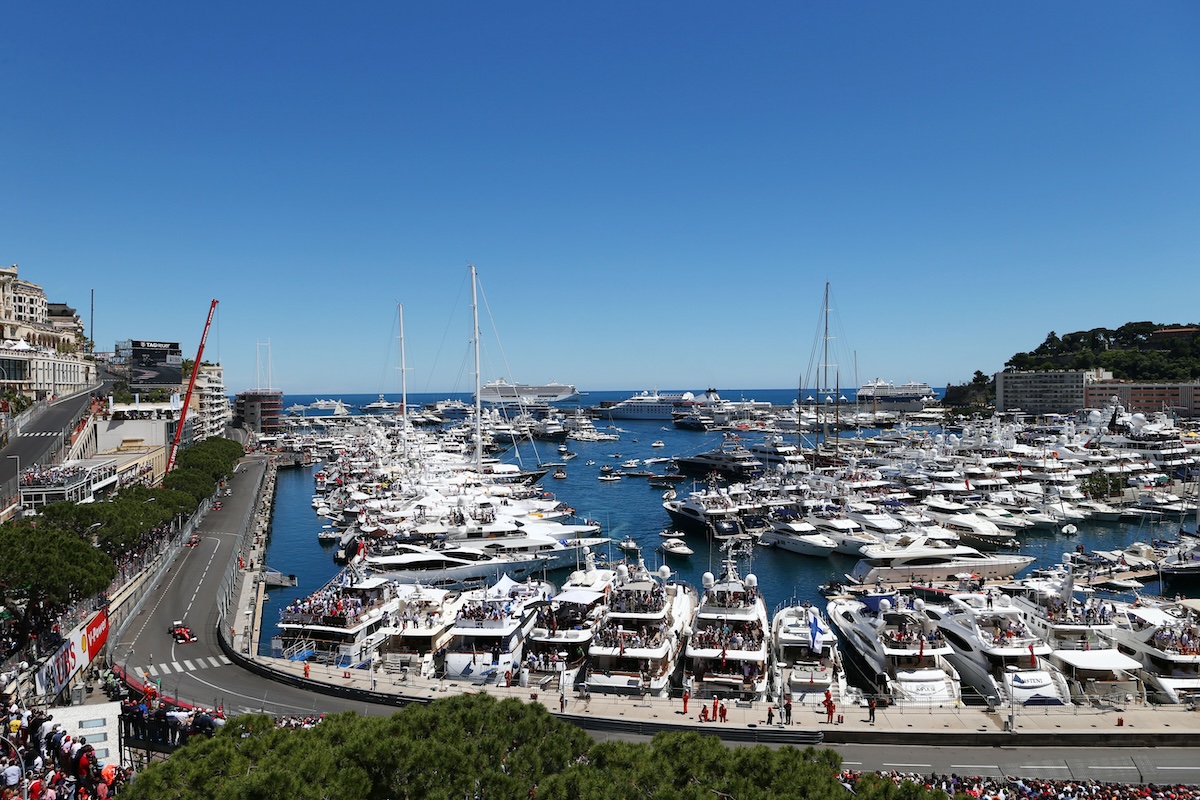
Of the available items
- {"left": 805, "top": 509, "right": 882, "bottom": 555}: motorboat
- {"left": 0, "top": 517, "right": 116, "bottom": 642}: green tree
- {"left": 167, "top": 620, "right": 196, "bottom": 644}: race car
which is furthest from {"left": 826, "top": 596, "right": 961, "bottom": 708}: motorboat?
{"left": 0, "top": 517, "right": 116, "bottom": 642}: green tree

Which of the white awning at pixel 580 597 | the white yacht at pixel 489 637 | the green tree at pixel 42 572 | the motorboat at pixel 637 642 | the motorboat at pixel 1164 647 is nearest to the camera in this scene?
the motorboat at pixel 1164 647

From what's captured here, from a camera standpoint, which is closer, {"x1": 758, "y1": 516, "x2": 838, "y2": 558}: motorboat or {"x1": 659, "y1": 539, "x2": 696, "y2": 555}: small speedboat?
{"x1": 758, "y1": 516, "x2": 838, "y2": 558}: motorboat

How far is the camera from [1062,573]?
144 ft

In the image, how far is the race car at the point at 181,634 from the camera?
107 ft

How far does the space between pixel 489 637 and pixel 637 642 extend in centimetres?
660

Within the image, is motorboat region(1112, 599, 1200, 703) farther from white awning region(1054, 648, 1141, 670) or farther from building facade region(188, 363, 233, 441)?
building facade region(188, 363, 233, 441)

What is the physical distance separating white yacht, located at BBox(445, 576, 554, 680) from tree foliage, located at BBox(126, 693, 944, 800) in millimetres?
15223

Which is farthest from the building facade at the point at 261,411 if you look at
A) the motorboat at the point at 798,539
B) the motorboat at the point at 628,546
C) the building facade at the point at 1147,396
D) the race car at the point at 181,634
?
the building facade at the point at 1147,396

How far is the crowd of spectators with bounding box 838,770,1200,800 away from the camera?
18719mm

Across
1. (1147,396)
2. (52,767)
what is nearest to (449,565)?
(52,767)

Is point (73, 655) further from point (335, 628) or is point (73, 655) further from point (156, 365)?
point (156, 365)

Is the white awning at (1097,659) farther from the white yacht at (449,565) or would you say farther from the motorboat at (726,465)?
the motorboat at (726,465)

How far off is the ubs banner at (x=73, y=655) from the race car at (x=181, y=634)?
2.56 m

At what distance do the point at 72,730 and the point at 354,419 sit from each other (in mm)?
188488
